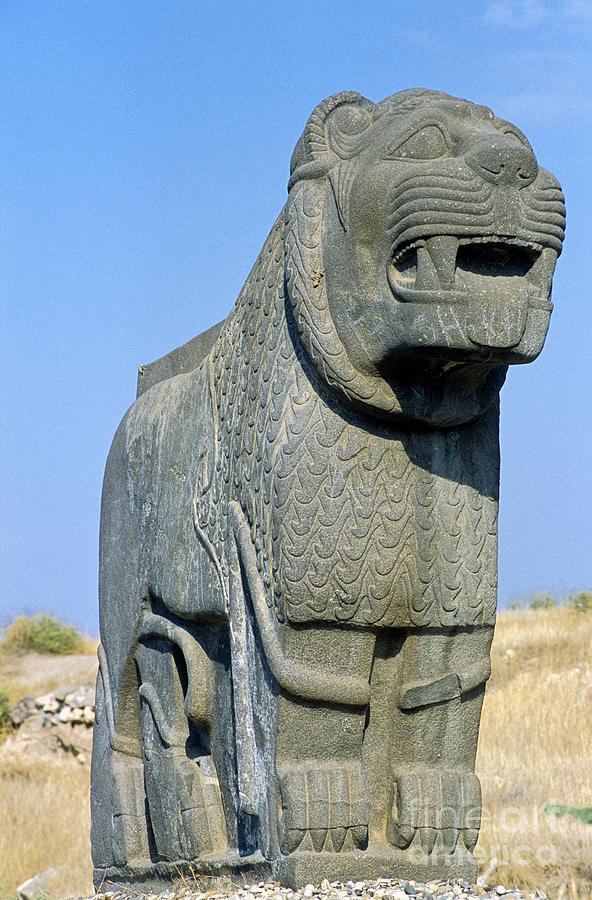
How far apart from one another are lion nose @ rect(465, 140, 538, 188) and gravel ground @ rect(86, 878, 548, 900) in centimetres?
227

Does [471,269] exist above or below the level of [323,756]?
above

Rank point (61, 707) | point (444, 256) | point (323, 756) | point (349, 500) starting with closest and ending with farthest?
1. point (444, 256)
2. point (349, 500)
3. point (323, 756)
4. point (61, 707)

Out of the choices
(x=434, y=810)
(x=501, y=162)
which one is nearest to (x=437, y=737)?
(x=434, y=810)

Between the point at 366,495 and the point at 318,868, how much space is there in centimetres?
122

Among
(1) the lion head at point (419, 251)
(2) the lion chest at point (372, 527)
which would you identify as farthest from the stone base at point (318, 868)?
(1) the lion head at point (419, 251)

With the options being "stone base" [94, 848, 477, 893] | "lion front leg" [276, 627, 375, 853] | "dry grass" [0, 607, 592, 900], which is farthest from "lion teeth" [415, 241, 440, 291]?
"dry grass" [0, 607, 592, 900]

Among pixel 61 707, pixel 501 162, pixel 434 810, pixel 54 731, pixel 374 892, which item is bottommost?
pixel 374 892

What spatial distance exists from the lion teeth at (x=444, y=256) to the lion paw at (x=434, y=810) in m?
1.74

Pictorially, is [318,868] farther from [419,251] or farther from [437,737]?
[419,251]

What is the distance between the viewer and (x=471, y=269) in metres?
3.71

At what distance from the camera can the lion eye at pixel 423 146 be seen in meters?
3.67

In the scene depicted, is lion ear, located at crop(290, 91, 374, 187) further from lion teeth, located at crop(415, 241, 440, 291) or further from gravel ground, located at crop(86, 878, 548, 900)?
gravel ground, located at crop(86, 878, 548, 900)

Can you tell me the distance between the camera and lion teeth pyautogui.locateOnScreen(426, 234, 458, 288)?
3.56 meters

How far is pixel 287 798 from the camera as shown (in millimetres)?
3832
